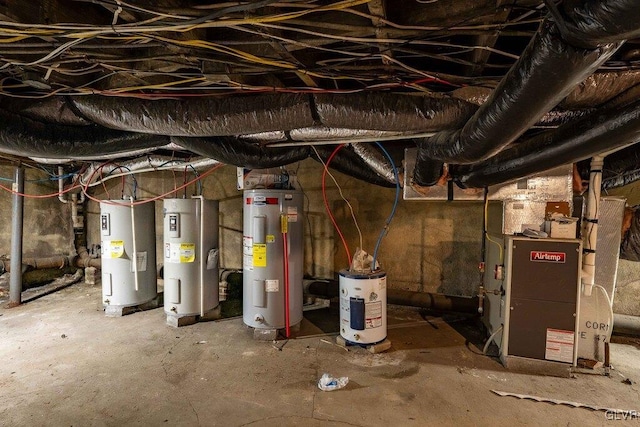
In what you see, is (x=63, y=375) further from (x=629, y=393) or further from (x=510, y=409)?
(x=629, y=393)

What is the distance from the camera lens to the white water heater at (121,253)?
3271mm

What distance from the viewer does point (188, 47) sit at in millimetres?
1281

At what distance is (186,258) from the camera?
10.1ft

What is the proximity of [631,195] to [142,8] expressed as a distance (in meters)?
4.09

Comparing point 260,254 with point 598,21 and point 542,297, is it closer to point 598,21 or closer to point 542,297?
point 542,297

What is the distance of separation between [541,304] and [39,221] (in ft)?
20.1

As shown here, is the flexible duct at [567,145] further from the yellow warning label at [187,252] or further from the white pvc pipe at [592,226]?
the yellow warning label at [187,252]

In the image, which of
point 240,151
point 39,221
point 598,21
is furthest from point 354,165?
point 39,221

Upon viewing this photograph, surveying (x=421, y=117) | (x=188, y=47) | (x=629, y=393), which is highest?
(x=188, y=47)

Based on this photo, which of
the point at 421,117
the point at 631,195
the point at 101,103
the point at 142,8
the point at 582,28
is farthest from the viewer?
the point at 631,195

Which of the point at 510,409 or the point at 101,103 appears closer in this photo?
the point at 101,103

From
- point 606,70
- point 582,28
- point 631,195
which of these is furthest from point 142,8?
point 631,195

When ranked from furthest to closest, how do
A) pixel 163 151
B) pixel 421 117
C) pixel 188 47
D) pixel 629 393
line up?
1. pixel 163 151
2. pixel 629 393
3. pixel 421 117
4. pixel 188 47

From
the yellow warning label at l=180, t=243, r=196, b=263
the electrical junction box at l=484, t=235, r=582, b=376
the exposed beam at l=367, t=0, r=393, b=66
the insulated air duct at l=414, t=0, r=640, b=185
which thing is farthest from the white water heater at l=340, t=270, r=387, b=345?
the exposed beam at l=367, t=0, r=393, b=66
